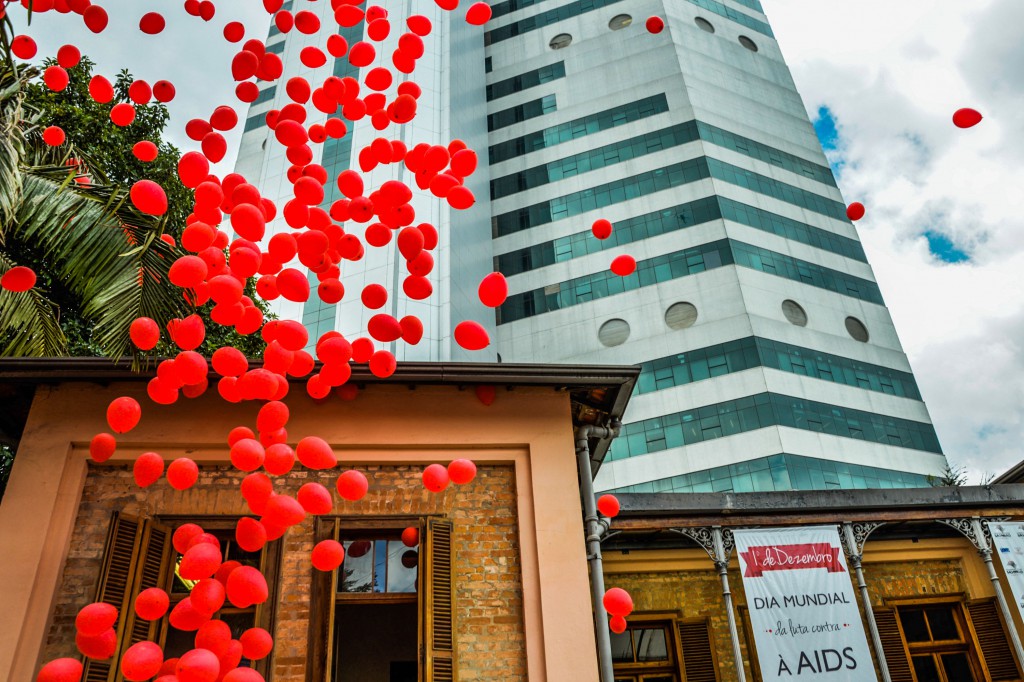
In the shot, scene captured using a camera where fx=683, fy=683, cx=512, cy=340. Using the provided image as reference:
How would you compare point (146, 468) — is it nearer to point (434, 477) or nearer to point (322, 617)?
point (322, 617)

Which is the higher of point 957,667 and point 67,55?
point 67,55

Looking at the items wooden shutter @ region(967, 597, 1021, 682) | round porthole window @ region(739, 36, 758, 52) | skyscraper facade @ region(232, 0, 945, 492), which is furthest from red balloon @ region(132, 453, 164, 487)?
round porthole window @ region(739, 36, 758, 52)

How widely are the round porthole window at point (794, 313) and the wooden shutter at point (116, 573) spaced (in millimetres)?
27014

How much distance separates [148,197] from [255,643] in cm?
336

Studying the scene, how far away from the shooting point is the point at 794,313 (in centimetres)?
2866

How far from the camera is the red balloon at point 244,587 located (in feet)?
15.0

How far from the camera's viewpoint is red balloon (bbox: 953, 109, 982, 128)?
8.59 metres

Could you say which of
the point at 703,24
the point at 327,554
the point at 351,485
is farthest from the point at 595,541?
the point at 703,24

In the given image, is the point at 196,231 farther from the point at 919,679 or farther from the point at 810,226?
the point at 810,226

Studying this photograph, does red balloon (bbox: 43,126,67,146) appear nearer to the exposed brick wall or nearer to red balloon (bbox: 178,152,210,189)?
red balloon (bbox: 178,152,210,189)

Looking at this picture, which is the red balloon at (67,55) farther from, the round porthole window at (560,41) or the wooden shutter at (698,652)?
the round porthole window at (560,41)

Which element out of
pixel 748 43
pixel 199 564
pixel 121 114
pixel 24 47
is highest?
pixel 748 43

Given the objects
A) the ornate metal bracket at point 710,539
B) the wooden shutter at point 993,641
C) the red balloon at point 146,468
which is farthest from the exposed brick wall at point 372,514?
the wooden shutter at point 993,641

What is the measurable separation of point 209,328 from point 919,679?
A: 11.4 meters
